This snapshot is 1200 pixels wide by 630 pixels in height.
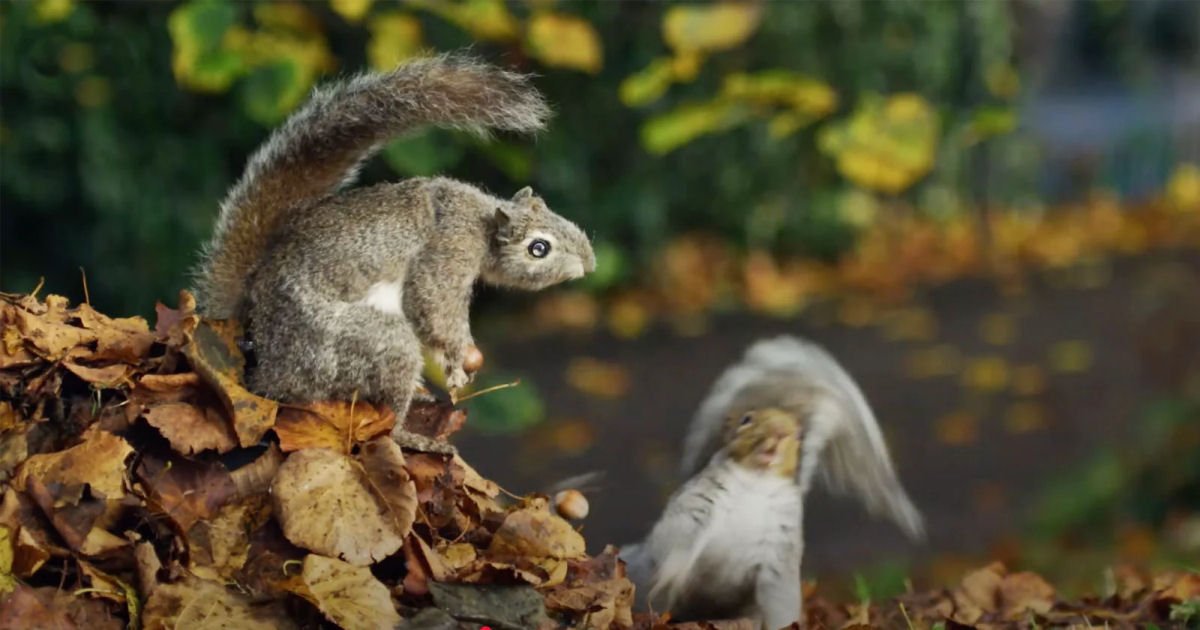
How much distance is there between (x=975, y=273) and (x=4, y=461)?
525 centimetres

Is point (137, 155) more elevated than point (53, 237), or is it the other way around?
point (137, 155)

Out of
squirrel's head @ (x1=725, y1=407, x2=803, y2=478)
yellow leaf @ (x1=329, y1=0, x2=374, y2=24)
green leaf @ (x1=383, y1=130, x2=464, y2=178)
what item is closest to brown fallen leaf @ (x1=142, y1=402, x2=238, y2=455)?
squirrel's head @ (x1=725, y1=407, x2=803, y2=478)

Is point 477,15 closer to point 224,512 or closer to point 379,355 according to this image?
point 379,355

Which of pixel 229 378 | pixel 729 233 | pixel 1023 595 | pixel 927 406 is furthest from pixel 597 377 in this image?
pixel 229 378

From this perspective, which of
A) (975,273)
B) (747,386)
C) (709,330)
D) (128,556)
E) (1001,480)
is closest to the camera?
(128,556)

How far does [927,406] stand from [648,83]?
162 centimetres

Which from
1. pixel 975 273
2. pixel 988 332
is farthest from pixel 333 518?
pixel 975 273

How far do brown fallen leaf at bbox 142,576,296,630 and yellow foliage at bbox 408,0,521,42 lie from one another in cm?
295

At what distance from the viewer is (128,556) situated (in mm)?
2086

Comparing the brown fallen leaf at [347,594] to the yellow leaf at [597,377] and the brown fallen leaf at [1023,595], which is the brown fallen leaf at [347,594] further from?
the yellow leaf at [597,377]

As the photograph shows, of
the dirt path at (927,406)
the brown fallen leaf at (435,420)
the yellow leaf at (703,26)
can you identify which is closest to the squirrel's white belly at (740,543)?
the brown fallen leaf at (435,420)

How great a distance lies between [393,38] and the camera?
4703 millimetres

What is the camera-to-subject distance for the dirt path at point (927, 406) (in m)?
4.82

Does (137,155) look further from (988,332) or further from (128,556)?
(988,332)
